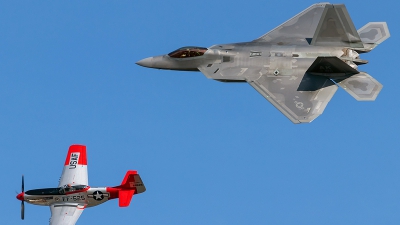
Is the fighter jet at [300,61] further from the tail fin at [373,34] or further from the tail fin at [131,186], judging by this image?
the tail fin at [131,186]

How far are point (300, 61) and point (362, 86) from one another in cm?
398

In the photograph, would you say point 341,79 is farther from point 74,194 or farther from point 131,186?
point 74,194

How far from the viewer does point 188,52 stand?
52906mm

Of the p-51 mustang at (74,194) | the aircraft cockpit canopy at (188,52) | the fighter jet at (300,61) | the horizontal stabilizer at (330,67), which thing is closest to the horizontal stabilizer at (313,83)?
the fighter jet at (300,61)

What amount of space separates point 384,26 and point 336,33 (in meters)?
3.72

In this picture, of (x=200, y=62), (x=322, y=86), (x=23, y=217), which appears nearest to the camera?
(x=322, y=86)

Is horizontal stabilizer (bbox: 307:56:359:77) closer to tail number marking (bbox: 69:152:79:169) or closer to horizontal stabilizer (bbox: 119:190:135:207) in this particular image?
horizontal stabilizer (bbox: 119:190:135:207)

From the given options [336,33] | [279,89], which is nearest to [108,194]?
[279,89]

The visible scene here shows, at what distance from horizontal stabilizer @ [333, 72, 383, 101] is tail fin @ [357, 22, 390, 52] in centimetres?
282

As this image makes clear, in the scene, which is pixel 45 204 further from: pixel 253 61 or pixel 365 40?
pixel 365 40

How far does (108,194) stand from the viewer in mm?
56031

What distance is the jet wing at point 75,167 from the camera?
57688mm

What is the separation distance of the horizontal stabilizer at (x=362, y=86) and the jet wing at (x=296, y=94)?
0.73 meters

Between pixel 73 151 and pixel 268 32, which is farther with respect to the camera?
pixel 73 151
